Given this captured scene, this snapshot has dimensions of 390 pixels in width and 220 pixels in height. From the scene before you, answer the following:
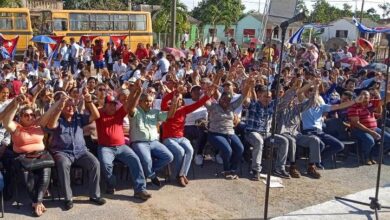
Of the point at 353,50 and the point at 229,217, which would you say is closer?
the point at 229,217

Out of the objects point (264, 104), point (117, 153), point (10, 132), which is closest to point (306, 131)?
point (264, 104)

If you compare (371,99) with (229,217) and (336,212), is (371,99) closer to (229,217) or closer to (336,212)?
(336,212)

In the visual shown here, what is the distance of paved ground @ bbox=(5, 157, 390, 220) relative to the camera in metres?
5.53

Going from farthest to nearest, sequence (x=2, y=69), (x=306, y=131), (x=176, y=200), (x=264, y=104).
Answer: (x=2, y=69) → (x=306, y=131) → (x=264, y=104) → (x=176, y=200)

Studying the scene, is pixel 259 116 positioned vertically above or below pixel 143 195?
above

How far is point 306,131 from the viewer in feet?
26.0

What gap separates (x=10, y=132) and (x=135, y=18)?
19.5 meters

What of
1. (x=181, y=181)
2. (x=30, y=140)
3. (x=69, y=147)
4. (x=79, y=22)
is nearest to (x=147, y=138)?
(x=181, y=181)

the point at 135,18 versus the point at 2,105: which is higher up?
the point at 135,18

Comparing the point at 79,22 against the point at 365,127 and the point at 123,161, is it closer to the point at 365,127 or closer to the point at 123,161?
A: the point at 365,127

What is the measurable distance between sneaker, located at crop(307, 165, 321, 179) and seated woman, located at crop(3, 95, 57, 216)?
4076 millimetres

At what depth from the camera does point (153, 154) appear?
6449 millimetres

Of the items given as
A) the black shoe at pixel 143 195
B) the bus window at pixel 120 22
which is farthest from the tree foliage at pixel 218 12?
the black shoe at pixel 143 195

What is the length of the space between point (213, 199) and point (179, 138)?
1206 millimetres
